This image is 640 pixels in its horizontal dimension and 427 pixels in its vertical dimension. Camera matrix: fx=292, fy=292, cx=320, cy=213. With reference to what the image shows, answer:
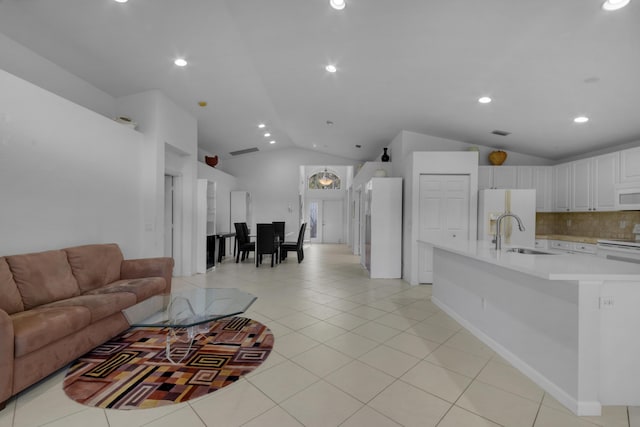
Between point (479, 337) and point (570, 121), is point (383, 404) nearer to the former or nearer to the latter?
point (479, 337)

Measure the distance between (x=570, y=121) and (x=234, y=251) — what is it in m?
7.66

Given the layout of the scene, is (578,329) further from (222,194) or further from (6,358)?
(222,194)

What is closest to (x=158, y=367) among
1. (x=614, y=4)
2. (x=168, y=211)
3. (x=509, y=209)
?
(x=168, y=211)

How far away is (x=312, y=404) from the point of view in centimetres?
188

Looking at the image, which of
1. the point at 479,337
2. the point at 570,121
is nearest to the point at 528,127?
the point at 570,121

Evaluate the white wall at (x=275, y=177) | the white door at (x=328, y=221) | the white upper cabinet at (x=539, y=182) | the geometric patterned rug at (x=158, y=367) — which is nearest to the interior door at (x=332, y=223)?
the white door at (x=328, y=221)

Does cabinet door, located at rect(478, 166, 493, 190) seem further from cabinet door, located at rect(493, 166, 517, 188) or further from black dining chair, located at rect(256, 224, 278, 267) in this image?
black dining chair, located at rect(256, 224, 278, 267)

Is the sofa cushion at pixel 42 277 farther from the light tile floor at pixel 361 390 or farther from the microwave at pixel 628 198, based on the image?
the microwave at pixel 628 198

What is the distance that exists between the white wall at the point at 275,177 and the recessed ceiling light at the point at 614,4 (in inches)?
323

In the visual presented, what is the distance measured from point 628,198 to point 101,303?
21.1 feet

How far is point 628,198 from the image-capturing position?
4043mm

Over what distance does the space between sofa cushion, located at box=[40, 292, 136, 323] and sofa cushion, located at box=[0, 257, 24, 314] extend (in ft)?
0.56

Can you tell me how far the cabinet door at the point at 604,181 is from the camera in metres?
4.27

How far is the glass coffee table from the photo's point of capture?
7.40ft
